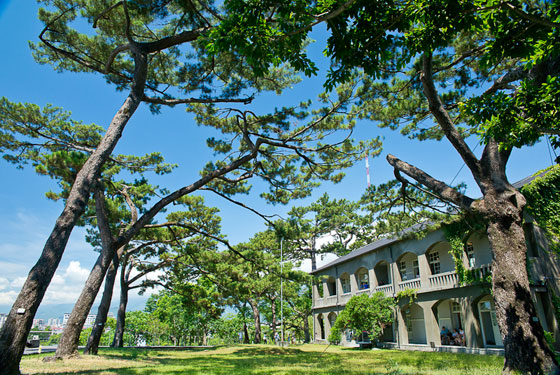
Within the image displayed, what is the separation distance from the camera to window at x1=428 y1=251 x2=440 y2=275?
Answer: 1899cm

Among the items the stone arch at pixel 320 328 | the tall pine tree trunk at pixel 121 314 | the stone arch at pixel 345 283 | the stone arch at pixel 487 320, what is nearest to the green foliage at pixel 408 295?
the stone arch at pixel 487 320

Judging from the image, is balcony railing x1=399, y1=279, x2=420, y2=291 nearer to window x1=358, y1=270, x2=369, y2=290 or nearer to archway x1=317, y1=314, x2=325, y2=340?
window x1=358, y1=270, x2=369, y2=290

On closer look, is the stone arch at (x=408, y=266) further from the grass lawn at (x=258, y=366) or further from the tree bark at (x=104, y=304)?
the tree bark at (x=104, y=304)

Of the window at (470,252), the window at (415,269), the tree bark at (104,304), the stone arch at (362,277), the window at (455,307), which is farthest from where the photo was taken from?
the stone arch at (362,277)

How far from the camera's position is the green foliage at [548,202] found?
40.2 feet

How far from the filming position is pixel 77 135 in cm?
1193

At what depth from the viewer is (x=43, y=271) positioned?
18.6 feet

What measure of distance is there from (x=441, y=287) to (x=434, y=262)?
9.32 feet

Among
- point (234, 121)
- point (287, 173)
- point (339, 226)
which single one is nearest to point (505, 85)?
point (287, 173)

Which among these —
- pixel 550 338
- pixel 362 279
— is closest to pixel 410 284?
pixel 362 279

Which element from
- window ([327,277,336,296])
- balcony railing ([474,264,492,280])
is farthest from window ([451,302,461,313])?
window ([327,277,336,296])

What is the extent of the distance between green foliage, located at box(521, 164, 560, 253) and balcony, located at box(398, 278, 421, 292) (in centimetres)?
709

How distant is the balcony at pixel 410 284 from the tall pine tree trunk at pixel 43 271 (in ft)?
55.8

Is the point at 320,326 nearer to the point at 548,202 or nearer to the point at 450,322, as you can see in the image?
the point at 450,322
